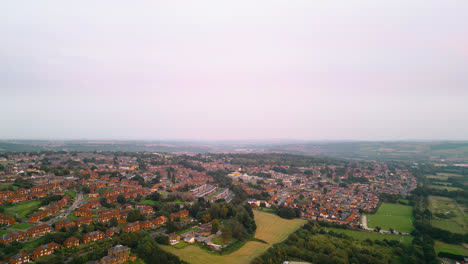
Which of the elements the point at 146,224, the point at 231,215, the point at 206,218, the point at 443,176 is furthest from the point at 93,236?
the point at 443,176

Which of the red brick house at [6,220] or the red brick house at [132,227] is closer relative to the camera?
the red brick house at [6,220]

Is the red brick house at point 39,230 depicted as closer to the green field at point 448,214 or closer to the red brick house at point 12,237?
the red brick house at point 12,237

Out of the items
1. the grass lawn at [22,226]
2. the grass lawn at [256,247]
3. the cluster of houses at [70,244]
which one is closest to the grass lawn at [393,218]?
the grass lawn at [256,247]

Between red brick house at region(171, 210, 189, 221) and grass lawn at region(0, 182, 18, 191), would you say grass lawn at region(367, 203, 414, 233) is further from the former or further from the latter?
grass lawn at region(0, 182, 18, 191)

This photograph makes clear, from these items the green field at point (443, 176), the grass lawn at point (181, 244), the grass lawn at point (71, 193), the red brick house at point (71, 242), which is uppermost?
the grass lawn at point (71, 193)

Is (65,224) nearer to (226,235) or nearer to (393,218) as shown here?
(226,235)

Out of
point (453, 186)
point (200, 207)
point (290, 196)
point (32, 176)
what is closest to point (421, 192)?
point (453, 186)

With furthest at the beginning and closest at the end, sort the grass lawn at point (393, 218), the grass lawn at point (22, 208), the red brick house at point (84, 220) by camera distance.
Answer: the grass lawn at point (393, 218)
the grass lawn at point (22, 208)
the red brick house at point (84, 220)
